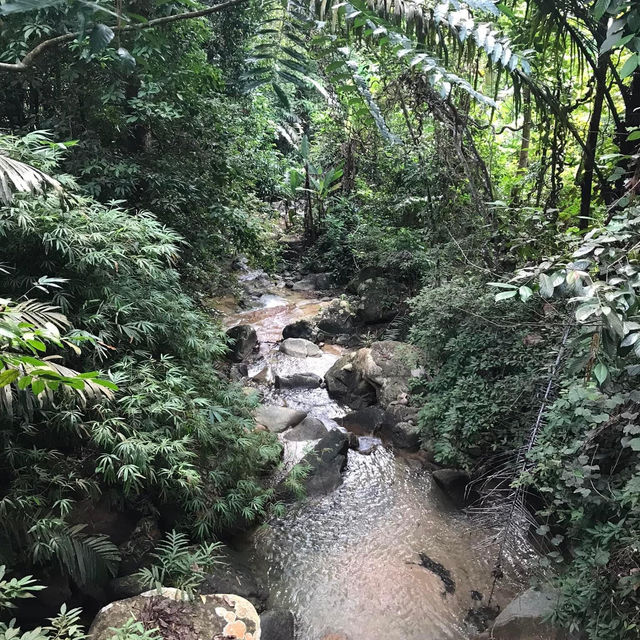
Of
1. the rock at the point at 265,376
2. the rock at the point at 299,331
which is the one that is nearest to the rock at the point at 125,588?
the rock at the point at 265,376

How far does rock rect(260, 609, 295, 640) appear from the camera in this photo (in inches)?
116

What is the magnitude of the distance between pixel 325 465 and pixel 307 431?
2.31 ft

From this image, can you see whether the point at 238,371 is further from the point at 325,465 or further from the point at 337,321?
the point at 325,465

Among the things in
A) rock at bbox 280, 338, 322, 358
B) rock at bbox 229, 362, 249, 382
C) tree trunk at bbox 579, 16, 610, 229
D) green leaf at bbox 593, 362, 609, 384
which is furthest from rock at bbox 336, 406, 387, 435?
green leaf at bbox 593, 362, 609, 384

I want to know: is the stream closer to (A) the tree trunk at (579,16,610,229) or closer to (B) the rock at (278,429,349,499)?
(B) the rock at (278,429,349,499)

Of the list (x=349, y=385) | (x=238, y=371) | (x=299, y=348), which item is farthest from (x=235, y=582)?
(x=299, y=348)

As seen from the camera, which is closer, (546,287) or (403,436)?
(546,287)

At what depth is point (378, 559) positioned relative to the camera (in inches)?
147

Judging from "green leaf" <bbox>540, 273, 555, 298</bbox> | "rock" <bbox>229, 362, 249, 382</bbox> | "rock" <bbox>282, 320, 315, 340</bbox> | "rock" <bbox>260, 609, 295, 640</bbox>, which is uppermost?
"green leaf" <bbox>540, 273, 555, 298</bbox>

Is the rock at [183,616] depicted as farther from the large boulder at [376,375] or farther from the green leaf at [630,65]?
the large boulder at [376,375]

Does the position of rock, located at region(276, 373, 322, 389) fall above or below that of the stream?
above

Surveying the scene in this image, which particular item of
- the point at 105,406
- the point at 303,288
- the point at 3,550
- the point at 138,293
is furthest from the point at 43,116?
the point at 303,288

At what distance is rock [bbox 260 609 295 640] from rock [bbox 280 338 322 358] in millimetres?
4670

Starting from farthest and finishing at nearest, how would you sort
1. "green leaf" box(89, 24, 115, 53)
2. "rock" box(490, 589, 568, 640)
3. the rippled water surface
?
the rippled water surface < "rock" box(490, 589, 568, 640) < "green leaf" box(89, 24, 115, 53)
